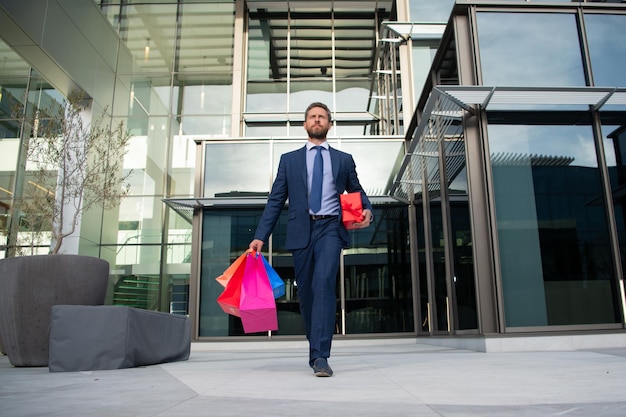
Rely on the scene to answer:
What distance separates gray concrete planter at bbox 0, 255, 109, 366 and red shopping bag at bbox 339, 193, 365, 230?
2377 mm

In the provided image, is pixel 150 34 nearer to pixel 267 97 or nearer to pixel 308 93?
pixel 267 97

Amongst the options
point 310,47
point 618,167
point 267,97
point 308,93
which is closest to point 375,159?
point 308,93

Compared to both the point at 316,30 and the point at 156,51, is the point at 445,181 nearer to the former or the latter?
the point at 316,30

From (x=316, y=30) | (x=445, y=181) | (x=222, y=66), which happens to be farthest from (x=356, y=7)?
(x=445, y=181)

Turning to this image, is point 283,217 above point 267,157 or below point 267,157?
below

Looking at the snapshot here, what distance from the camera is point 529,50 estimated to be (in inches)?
267

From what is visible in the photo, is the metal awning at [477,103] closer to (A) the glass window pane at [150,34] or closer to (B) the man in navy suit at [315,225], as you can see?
(B) the man in navy suit at [315,225]

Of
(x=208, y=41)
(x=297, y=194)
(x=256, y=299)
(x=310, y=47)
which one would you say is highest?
(x=208, y=41)

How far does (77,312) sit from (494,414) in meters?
3.20

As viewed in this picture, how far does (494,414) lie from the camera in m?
1.69

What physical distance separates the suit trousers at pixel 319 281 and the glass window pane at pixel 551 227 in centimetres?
326

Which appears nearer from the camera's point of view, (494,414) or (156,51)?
(494,414)

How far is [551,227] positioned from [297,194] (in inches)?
153

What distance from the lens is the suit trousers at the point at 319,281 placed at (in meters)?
3.23
